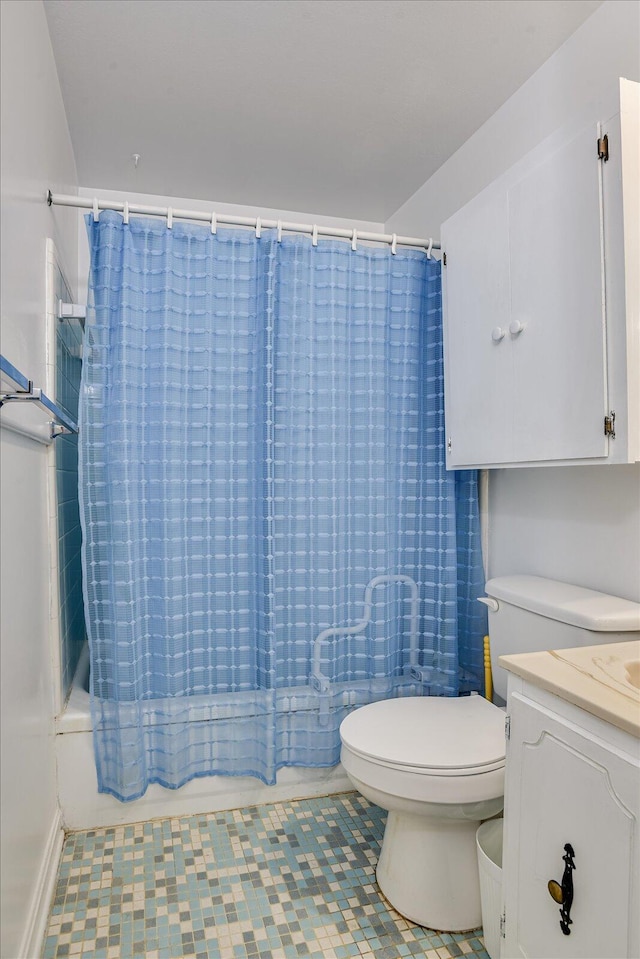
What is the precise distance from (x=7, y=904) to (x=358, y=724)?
3.00 ft

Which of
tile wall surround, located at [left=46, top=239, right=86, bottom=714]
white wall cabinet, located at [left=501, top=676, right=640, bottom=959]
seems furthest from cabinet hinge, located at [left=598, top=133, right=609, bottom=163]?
tile wall surround, located at [left=46, top=239, right=86, bottom=714]

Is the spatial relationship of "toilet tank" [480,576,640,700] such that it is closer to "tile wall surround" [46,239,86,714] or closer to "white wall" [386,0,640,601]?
"white wall" [386,0,640,601]

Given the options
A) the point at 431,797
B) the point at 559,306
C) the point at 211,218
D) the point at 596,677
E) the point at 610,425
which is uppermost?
the point at 211,218

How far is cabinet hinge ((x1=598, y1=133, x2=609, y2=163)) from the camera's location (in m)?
1.36

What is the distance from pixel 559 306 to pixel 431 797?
4.15 ft

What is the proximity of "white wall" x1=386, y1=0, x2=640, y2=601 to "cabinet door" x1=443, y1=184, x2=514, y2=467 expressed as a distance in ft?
0.85

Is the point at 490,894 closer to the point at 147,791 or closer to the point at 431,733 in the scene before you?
the point at 431,733

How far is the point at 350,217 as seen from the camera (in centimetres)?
303

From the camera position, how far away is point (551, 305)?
1548 mm

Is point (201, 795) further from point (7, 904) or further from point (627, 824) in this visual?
point (627, 824)

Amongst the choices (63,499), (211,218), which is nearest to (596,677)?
(211,218)

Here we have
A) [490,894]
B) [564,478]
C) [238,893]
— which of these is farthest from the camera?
[564,478]

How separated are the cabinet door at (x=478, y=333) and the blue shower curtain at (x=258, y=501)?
0.59ft

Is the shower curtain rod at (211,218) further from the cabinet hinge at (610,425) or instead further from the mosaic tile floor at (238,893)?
the mosaic tile floor at (238,893)
